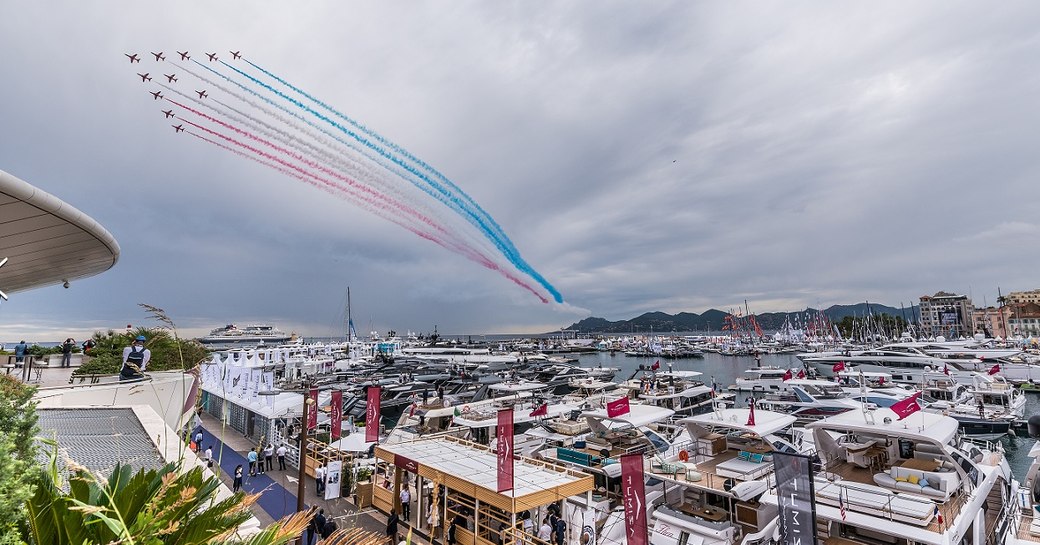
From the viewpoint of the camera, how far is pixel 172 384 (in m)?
19.8

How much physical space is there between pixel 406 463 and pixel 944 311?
19154 cm

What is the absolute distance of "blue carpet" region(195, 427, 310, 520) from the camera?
16.6 metres

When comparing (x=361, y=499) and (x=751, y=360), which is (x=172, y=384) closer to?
(x=361, y=499)

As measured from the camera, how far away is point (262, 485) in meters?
20.2

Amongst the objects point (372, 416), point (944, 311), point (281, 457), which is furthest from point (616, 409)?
point (944, 311)

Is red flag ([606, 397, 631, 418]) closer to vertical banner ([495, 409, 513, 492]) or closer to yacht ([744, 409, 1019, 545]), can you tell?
yacht ([744, 409, 1019, 545])

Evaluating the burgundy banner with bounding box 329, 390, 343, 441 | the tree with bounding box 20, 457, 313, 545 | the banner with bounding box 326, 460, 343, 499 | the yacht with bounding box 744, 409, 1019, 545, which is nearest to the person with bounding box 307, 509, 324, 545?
the banner with bounding box 326, 460, 343, 499

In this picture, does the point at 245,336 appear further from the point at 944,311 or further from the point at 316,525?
the point at 944,311

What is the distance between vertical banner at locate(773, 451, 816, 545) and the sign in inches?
399

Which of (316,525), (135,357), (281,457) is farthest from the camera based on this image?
(281,457)

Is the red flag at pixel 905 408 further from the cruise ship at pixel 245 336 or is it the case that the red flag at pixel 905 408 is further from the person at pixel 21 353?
the cruise ship at pixel 245 336

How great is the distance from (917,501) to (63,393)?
2507 centimetres

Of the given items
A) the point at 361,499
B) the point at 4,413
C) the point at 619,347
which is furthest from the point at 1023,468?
the point at 619,347

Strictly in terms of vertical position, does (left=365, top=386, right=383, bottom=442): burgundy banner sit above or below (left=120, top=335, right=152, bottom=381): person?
below
